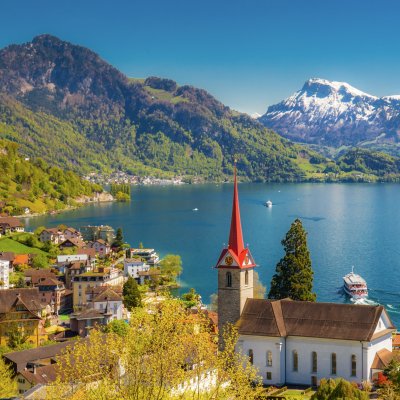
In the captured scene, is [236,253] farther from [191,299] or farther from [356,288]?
[356,288]

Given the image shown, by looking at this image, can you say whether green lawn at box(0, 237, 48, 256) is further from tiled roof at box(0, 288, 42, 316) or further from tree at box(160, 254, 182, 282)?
tiled roof at box(0, 288, 42, 316)

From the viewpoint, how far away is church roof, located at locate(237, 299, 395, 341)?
4369cm

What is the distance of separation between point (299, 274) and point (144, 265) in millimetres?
47254

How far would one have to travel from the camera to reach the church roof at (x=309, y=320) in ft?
143

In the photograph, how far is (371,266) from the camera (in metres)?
111

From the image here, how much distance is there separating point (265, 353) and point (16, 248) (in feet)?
262

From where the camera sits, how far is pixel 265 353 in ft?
149

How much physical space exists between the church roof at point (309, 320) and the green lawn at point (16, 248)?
7229cm

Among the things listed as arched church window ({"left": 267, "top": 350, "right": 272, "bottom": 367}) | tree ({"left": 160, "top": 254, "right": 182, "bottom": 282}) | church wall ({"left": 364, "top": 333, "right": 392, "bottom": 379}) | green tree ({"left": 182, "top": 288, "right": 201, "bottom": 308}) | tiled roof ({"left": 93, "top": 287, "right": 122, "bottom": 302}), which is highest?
church wall ({"left": 364, "top": 333, "right": 392, "bottom": 379})

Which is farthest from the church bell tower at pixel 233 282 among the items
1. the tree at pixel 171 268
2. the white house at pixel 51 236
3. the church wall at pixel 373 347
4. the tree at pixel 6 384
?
the white house at pixel 51 236

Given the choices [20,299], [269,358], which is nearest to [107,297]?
[20,299]

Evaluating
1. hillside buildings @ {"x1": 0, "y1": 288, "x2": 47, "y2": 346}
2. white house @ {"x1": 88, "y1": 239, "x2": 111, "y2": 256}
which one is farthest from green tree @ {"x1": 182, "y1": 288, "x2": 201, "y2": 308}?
white house @ {"x1": 88, "y1": 239, "x2": 111, "y2": 256}

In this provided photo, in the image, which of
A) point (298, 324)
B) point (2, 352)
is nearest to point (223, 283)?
point (298, 324)

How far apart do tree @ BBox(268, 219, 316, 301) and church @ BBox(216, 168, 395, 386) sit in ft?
36.6
